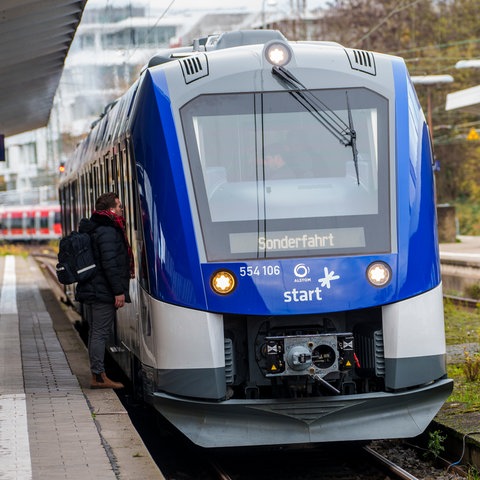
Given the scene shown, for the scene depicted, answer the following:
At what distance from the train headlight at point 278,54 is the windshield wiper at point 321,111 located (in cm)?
5

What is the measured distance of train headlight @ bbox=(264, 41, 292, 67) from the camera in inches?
352

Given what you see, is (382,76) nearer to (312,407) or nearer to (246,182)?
(246,182)

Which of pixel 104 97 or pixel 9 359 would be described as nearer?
pixel 9 359

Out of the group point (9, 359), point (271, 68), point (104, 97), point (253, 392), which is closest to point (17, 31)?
point (9, 359)

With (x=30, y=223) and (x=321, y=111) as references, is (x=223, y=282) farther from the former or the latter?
(x=30, y=223)

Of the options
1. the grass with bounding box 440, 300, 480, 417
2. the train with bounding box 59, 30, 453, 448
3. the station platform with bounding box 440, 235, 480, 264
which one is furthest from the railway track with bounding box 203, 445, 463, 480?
the station platform with bounding box 440, 235, 480, 264

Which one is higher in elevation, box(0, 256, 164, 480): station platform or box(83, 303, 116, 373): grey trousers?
box(83, 303, 116, 373): grey trousers

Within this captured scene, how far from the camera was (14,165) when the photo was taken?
137750mm

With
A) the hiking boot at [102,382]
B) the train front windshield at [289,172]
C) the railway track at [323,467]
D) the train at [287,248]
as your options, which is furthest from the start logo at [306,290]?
the hiking boot at [102,382]

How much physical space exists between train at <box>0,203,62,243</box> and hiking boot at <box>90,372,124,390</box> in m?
60.4

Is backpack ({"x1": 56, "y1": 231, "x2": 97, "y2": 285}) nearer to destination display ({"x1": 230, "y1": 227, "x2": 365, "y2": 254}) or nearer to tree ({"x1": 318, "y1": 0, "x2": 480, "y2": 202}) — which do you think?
destination display ({"x1": 230, "y1": 227, "x2": 365, "y2": 254})

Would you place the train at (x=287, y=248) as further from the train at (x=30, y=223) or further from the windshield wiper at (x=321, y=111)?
the train at (x=30, y=223)

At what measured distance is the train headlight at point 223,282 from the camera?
831cm

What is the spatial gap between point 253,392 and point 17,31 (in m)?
9.55
